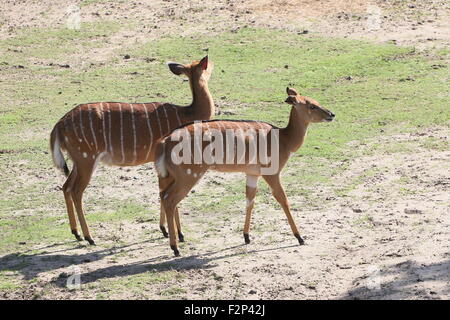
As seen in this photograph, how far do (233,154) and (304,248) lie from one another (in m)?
1.12

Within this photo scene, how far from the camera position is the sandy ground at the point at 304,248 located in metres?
7.86

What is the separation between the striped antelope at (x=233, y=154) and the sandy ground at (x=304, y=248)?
14.2 inches

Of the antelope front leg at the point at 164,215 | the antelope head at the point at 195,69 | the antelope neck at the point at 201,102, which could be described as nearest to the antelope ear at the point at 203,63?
the antelope head at the point at 195,69

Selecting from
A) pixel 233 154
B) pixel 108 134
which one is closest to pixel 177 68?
pixel 108 134

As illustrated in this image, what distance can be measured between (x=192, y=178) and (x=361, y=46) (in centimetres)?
795

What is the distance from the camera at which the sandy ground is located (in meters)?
7.86

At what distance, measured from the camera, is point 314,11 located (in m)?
17.4

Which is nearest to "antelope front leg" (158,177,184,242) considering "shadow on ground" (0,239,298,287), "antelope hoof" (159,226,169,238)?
"antelope hoof" (159,226,169,238)

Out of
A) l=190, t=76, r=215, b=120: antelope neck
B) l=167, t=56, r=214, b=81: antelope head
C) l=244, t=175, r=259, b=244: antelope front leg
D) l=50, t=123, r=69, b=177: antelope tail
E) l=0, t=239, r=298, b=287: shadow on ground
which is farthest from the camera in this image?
l=167, t=56, r=214, b=81: antelope head

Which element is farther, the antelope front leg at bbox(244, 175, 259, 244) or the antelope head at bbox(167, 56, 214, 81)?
the antelope head at bbox(167, 56, 214, 81)

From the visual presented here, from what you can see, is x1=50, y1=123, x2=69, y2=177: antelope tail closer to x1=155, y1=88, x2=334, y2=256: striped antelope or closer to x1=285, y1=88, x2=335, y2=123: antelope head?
x1=155, y1=88, x2=334, y2=256: striped antelope

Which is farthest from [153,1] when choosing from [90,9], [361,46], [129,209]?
[129,209]

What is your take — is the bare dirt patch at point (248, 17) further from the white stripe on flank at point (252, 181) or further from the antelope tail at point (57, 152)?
the white stripe on flank at point (252, 181)

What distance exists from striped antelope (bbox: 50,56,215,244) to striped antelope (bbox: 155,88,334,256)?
2.20ft
